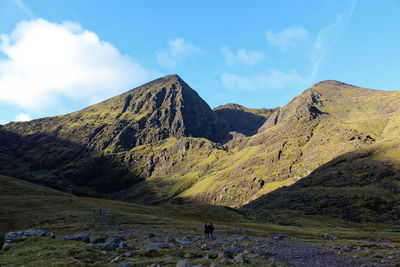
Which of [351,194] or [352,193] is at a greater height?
[352,193]

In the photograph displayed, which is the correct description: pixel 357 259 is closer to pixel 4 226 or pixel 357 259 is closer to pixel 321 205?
pixel 4 226

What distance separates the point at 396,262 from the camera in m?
18.5

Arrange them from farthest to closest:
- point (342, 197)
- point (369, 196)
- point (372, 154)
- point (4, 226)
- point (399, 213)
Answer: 1. point (372, 154)
2. point (342, 197)
3. point (369, 196)
4. point (399, 213)
5. point (4, 226)

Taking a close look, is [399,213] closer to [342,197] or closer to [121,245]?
[342,197]

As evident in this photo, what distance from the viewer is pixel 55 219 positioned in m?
53.2

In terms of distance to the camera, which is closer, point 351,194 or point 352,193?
point 351,194

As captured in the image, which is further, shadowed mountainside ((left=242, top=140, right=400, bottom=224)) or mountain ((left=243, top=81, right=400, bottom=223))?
mountain ((left=243, top=81, right=400, bottom=223))

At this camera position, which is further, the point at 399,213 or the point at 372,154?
the point at 372,154

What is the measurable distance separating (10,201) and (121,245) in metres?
78.2

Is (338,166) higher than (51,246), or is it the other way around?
(338,166)

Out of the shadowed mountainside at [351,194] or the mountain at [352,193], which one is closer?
the shadowed mountainside at [351,194]

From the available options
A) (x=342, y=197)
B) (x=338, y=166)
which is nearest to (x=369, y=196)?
(x=342, y=197)

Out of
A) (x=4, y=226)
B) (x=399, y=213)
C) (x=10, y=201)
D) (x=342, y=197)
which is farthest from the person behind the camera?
(x=342, y=197)

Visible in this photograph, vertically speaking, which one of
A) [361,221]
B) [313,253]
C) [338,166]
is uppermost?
[338,166]
